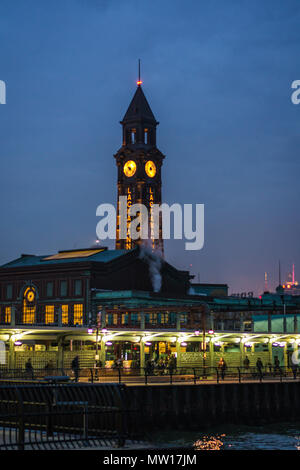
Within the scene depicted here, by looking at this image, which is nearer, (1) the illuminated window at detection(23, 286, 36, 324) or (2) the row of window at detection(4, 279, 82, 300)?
(2) the row of window at detection(4, 279, 82, 300)

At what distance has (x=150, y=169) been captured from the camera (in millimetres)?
167375

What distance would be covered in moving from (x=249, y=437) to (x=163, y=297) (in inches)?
2841

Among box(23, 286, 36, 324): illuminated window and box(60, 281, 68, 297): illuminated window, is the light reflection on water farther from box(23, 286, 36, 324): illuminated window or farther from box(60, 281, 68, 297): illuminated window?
box(23, 286, 36, 324): illuminated window

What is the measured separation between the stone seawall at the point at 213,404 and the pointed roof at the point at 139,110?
12427 centimetres

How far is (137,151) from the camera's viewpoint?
166 meters

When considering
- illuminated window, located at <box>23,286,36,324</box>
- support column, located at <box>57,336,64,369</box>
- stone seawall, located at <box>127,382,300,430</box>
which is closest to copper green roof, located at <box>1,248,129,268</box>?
illuminated window, located at <box>23,286,36,324</box>

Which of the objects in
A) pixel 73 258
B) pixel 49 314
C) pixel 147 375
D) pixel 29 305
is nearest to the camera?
pixel 147 375

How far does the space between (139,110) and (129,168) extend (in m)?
16.2

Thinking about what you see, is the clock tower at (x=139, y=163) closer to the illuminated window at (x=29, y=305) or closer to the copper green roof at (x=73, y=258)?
the copper green roof at (x=73, y=258)

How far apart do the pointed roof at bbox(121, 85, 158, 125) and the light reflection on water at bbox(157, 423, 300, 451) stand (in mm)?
128958

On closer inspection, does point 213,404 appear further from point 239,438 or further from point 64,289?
point 64,289

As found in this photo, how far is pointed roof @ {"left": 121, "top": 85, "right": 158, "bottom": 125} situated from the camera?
173 metres

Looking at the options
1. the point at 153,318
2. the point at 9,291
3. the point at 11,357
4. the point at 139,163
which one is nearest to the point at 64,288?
the point at 9,291
